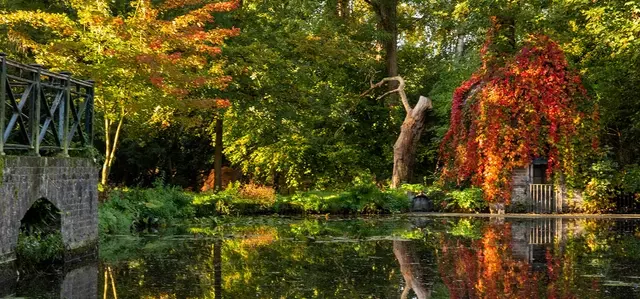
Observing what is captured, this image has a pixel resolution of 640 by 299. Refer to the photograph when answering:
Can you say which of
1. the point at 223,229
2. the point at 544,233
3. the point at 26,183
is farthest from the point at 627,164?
the point at 26,183

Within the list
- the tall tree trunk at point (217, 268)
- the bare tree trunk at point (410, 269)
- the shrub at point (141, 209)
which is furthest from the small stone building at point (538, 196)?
the tall tree trunk at point (217, 268)

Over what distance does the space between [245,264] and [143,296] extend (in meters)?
3.39

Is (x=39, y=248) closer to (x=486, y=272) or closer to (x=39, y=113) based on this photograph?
(x=39, y=113)

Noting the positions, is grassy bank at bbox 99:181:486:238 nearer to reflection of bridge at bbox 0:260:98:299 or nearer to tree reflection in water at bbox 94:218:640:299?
tree reflection in water at bbox 94:218:640:299

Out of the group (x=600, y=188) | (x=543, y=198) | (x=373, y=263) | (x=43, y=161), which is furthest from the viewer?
(x=543, y=198)

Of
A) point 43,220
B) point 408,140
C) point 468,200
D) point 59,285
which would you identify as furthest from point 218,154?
point 59,285

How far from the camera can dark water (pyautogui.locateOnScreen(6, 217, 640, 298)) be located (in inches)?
393

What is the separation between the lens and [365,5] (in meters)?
43.8

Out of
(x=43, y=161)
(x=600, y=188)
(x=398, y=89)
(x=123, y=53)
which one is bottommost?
(x=600, y=188)

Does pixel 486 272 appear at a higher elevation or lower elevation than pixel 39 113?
lower

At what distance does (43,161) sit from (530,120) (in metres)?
19.2

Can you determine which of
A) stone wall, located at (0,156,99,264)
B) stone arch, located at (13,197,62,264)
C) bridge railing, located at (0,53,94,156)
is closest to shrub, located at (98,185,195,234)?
bridge railing, located at (0,53,94,156)

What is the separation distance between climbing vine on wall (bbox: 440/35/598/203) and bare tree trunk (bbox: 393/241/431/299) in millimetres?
11608

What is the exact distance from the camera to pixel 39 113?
12.6m
